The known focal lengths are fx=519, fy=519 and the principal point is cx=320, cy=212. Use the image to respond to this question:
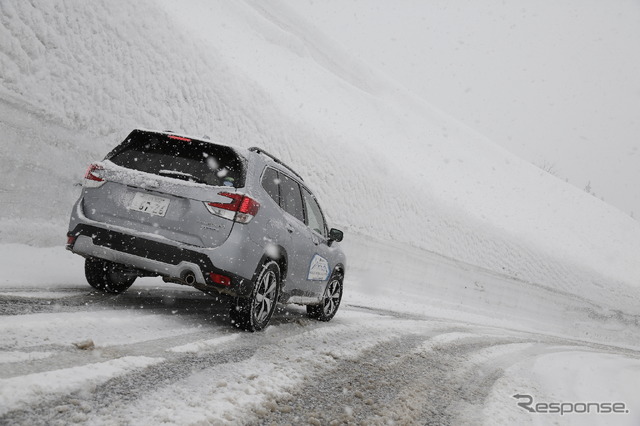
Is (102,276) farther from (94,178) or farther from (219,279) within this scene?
(219,279)

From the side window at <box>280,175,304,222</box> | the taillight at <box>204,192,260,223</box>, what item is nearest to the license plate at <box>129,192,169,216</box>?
the taillight at <box>204,192,260,223</box>

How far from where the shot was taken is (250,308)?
17.5 feet

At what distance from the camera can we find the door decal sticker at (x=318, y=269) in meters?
6.83

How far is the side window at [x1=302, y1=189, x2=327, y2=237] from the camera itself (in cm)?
686

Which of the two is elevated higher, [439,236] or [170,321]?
[439,236]

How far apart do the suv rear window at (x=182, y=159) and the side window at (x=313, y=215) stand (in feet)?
5.83

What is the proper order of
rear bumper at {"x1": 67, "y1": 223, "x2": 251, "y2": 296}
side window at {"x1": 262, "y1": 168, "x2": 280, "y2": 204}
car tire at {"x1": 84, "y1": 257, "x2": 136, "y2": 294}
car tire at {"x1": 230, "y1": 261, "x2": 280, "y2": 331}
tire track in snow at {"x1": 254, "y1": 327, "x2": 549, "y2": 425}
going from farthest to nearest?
car tire at {"x1": 84, "y1": 257, "x2": 136, "y2": 294}
side window at {"x1": 262, "y1": 168, "x2": 280, "y2": 204}
car tire at {"x1": 230, "y1": 261, "x2": 280, "y2": 331}
rear bumper at {"x1": 67, "y1": 223, "x2": 251, "y2": 296}
tire track in snow at {"x1": 254, "y1": 327, "x2": 549, "y2": 425}

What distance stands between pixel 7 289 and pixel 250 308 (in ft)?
8.41

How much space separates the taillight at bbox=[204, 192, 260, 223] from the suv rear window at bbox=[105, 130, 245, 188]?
0.48 feet

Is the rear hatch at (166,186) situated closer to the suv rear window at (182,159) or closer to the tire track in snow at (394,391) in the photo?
the suv rear window at (182,159)

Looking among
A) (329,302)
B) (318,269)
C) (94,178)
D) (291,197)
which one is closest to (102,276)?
(94,178)

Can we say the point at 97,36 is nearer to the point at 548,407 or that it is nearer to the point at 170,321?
the point at 170,321

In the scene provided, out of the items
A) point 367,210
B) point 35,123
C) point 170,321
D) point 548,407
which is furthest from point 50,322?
point 367,210

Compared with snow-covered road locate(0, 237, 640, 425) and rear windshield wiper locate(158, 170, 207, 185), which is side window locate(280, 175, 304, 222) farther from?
snow-covered road locate(0, 237, 640, 425)
